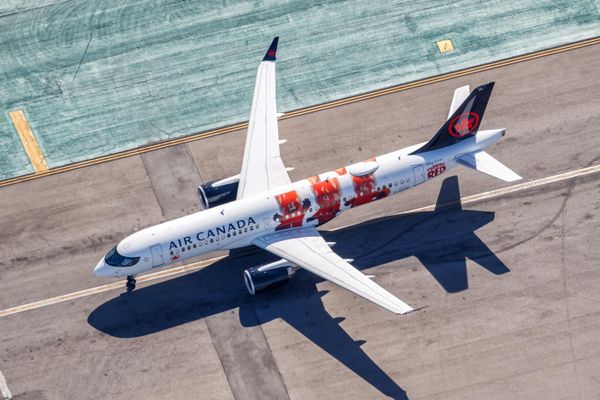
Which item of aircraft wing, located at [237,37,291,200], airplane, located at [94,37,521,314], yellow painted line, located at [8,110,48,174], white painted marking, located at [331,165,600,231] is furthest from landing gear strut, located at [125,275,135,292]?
white painted marking, located at [331,165,600,231]

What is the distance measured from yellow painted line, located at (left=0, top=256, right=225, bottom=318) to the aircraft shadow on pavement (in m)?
0.53

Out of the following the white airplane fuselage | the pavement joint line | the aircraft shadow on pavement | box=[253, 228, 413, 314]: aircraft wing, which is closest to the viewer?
box=[253, 228, 413, 314]: aircraft wing

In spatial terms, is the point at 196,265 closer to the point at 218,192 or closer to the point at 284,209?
the point at 218,192

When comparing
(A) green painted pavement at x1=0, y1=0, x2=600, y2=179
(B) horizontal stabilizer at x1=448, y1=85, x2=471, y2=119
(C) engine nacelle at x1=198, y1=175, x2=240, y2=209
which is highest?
(A) green painted pavement at x1=0, y1=0, x2=600, y2=179

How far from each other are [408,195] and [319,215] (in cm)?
741

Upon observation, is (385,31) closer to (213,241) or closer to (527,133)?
(527,133)

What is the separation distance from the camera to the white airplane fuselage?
5697 cm

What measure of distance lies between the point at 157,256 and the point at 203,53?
70.8ft

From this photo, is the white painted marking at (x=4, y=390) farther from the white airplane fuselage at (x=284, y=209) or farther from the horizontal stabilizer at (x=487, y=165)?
the horizontal stabilizer at (x=487, y=165)

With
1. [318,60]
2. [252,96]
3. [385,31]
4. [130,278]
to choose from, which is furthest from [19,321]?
[385,31]

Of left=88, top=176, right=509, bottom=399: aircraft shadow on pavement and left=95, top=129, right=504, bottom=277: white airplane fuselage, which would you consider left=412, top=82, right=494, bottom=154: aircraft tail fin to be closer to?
left=95, top=129, right=504, bottom=277: white airplane fuselage

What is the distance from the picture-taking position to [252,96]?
2758 inches

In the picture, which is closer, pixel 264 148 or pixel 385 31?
pixel 264 148

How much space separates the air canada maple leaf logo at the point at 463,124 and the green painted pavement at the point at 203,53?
36.4 ft
